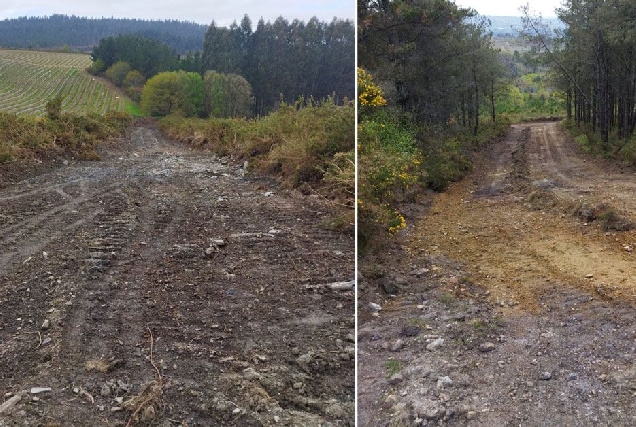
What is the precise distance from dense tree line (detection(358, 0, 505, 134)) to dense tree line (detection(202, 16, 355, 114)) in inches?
26.3

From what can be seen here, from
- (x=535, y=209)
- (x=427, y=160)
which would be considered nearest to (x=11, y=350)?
(x=535, y=209)

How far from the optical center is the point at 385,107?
20.0ft

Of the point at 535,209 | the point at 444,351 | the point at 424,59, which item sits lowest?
the point at 444,351

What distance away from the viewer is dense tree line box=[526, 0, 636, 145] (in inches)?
322

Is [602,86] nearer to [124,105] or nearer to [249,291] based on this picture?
[124,105]

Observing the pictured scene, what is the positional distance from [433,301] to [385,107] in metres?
3.81

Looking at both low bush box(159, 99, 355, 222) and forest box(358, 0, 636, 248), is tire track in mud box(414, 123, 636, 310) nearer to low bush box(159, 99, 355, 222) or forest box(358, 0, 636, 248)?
forest box(358, 0, 636, 248)

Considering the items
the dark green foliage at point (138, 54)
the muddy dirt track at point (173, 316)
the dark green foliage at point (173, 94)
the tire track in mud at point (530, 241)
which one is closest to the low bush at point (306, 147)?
the muddy dirt track at point (173, 316)

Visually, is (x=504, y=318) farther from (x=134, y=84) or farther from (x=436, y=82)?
(x=134, y=84)

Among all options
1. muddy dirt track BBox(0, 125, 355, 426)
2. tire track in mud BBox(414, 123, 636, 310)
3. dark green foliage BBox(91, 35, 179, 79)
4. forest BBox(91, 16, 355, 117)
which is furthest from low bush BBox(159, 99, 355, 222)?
dark green foliage BBox(91, 35, 179, 79)

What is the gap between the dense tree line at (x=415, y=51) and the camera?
5398 mm

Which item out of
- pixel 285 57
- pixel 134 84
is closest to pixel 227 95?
pixel 134 84

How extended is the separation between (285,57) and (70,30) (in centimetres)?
292

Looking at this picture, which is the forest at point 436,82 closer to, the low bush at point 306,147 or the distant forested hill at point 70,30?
the low bush at point 306,147
